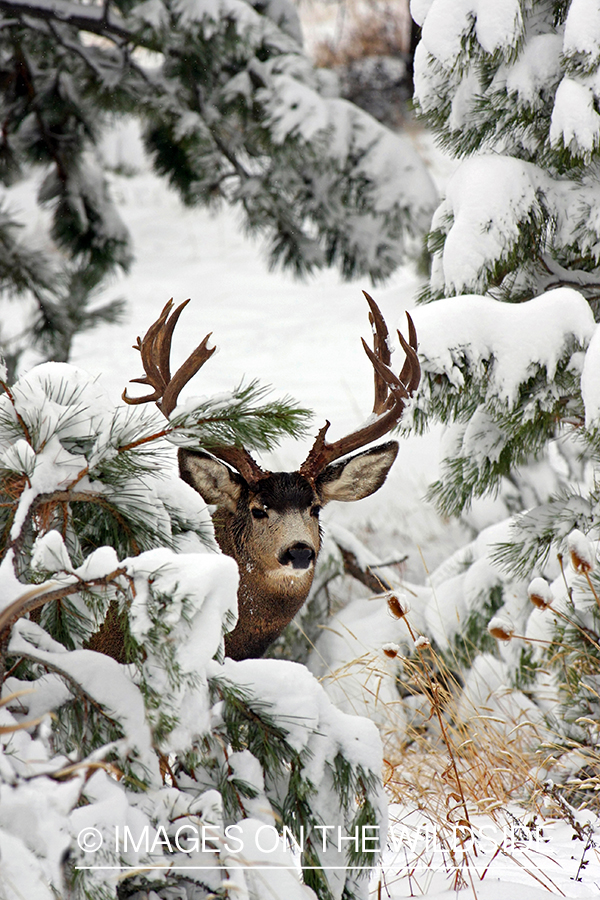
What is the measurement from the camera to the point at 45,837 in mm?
1229

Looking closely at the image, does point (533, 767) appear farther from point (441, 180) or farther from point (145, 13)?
point (441, 180)

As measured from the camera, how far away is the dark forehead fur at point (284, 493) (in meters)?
3.36

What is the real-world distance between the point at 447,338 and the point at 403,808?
149 cm

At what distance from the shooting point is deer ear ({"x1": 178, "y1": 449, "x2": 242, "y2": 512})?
326 centimetres

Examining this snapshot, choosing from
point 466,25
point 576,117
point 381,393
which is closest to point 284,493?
point 381,393

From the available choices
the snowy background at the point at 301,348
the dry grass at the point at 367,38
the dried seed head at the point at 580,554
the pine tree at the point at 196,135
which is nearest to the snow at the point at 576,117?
the snowy background at the point at 301,348

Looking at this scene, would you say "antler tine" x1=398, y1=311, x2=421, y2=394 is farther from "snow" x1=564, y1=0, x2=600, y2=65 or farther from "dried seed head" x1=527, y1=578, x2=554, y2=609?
"snow" x1=564, y1=0, x2=600, y2=65

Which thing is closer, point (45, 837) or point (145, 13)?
point (45, 837)

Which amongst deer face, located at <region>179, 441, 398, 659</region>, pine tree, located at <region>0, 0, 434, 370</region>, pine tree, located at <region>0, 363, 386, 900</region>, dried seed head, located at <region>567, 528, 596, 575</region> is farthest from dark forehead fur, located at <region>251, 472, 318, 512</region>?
pine tree, located at <region>0, 0, 434, 370</region>

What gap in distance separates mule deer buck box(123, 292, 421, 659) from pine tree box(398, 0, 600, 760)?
33 cm

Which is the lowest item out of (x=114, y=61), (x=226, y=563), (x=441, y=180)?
(x=441, y=180)

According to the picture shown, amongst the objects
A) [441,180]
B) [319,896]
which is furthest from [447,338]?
[441,180]

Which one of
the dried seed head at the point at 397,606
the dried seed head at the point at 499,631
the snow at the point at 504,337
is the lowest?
the dried seed head at the point at 499,631

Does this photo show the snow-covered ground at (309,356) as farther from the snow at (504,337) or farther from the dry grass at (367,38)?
the dry grass at (367,38)
